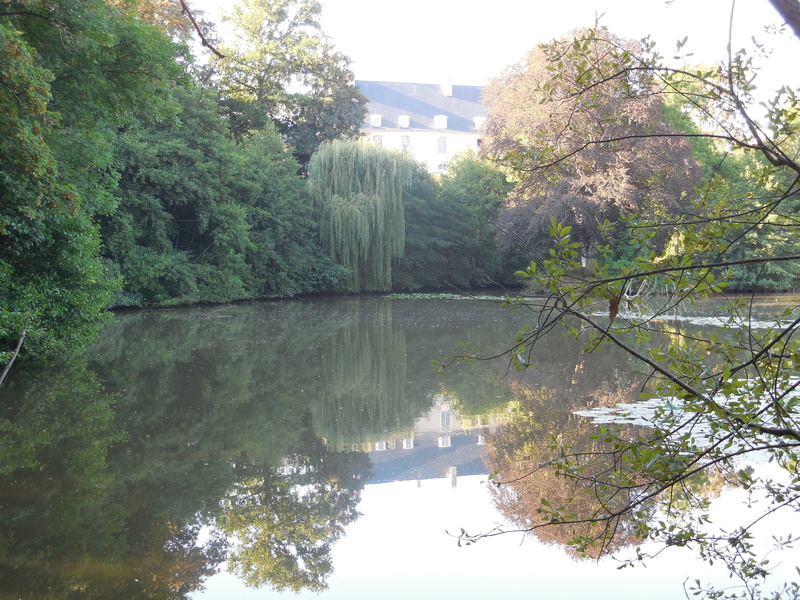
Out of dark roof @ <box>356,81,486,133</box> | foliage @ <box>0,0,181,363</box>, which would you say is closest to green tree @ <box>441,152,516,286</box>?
dark roof @ <box>356,81,486,133</box>

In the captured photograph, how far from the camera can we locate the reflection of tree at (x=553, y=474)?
4.24 m

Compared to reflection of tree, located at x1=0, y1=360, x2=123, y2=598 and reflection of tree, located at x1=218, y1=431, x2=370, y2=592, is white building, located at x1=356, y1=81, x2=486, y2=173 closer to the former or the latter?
reflection of tree, located at x1=0, y1=360, x2=123, y2=598

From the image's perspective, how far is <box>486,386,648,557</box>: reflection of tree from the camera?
13.9 feet

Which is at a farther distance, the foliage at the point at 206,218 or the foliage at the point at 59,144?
the foliage at the point at 206,218

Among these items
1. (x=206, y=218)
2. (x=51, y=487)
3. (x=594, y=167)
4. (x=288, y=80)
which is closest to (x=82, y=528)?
(x=51, y=487)

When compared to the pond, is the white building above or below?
above

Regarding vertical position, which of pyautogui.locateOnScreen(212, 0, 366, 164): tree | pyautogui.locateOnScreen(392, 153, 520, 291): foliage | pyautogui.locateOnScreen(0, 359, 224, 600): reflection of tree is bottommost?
pyautogui.locateOnScreen(0, 359, 224, 600): reflection of tree

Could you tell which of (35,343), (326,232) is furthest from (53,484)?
(326,232)

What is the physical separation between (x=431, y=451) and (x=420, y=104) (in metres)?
53.5

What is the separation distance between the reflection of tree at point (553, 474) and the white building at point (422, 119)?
48.8 metres

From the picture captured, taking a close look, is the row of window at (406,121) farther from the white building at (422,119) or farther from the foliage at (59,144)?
the foliage at (59,144)

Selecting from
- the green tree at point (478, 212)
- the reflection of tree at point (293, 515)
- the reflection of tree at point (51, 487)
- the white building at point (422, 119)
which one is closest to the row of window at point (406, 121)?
the white building at point (422, 119)

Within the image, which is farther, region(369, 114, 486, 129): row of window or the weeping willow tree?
region(369, 114, 486, 129): row of window

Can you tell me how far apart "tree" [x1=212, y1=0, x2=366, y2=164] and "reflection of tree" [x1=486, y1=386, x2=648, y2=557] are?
24.1m
